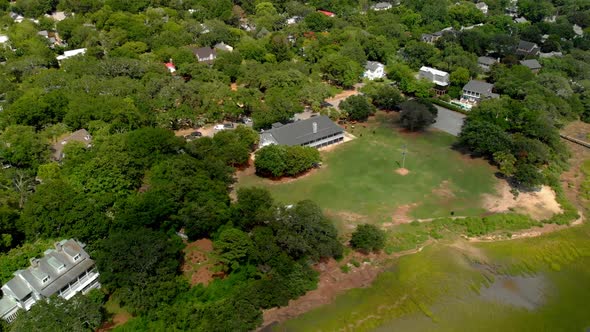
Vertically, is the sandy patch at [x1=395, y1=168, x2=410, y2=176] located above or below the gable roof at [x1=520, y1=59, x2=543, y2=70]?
below

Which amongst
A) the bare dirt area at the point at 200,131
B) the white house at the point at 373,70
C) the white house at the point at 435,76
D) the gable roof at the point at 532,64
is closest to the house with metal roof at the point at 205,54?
the bare dirt area at the point at 200,131

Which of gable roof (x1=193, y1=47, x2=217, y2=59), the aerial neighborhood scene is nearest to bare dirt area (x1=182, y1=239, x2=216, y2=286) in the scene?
the aerial neighborhood scene

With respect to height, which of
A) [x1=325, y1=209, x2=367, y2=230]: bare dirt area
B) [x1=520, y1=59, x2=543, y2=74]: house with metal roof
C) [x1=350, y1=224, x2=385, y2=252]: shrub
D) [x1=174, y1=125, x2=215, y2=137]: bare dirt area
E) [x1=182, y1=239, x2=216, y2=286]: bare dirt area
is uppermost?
[x1=520, y1=59, x2=543, y2=74]: house with metal roof

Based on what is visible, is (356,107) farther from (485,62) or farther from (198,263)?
(485,62)

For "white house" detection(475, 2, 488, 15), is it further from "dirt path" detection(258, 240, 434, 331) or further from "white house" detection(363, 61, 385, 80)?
"dirt path" detection(258, 240, 434, 331)

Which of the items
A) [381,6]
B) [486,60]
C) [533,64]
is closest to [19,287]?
[486,60]

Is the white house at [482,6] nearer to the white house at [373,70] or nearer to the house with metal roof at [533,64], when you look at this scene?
the house with metal roof at [533,64]
